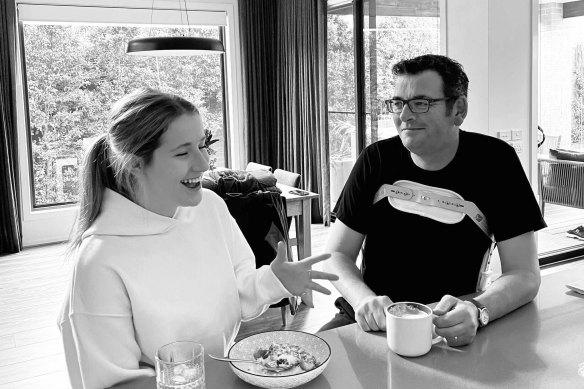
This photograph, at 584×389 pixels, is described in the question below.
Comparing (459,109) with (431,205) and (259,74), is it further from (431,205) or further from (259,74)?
(259,74)

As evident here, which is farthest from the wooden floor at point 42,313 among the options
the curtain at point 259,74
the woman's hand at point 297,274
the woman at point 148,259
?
the curtain at point 259,74

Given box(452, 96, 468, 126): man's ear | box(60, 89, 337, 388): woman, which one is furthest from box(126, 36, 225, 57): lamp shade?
box(60, 89, 337, 388): woman

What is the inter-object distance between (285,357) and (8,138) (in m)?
5.16

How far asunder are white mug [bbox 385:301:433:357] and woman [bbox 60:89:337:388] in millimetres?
180

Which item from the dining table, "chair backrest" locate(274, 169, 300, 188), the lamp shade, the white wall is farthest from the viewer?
"chair backrest" locate(274, 169, 300, 188)

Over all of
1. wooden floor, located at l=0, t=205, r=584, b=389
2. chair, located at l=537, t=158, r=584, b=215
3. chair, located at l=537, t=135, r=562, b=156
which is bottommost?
wooden floor, located at l=0, t=205, r=584, b=389

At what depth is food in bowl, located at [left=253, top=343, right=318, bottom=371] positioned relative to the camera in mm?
1204

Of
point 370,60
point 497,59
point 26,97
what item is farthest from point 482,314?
point 26,97

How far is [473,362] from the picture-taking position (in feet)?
4.15

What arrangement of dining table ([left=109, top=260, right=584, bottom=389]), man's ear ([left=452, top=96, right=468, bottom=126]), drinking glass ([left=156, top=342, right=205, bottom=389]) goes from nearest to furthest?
drinking glass ([left=156, top=342, right=205, bottom=389]) → dining table ([left=109, top=260, right=584, bottom=389]) → man's ear ([left=452, top=96, right=468, bottom=126])

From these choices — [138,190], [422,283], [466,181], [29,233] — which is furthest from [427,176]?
[29,233]

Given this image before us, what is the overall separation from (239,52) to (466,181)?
5206 mm

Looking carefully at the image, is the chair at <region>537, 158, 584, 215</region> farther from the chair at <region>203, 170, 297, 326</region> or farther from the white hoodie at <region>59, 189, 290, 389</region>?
the white hoodie at <region>59, 189, 290, 389</region>

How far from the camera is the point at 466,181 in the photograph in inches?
74.5
